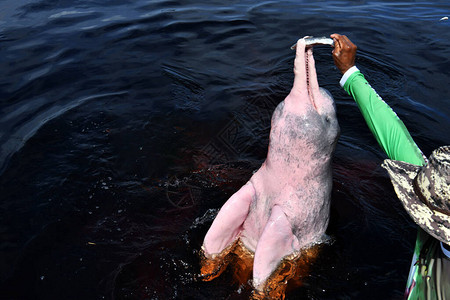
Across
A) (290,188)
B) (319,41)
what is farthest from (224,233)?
(319,41)

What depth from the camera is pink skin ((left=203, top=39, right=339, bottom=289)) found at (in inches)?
143

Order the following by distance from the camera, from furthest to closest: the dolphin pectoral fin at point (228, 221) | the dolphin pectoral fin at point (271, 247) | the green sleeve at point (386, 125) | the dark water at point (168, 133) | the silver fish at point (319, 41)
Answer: the dark water at point (168, 133) < the dolphin pectoral fin at point (228, 221) < the dolphin pectoral fin at point (271, 247) < the silver fish at point (319, 41) < the green sleeve at point (386, 125)

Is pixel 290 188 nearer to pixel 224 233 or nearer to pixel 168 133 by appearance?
pixel 224 233

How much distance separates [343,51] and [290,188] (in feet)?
4.28

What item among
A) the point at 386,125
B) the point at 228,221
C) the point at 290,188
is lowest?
the point at 228,221

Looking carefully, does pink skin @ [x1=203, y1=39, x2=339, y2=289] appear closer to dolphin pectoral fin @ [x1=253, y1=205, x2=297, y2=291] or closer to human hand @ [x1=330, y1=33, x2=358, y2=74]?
dolphin pectoral fin @ [x1=253, y1=205, x2=297, y2=291]

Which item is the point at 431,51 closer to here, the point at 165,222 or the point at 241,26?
the point at 241,26

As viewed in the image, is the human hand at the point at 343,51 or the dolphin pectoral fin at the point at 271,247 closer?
the human hand at the point at 343,51

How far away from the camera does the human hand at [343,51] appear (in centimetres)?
329

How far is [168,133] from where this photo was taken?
6207 millimetres

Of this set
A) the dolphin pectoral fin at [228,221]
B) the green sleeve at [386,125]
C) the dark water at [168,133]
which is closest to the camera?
the green sleeve at [386,125]

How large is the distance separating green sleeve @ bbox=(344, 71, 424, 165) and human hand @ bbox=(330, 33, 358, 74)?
11 centimetres

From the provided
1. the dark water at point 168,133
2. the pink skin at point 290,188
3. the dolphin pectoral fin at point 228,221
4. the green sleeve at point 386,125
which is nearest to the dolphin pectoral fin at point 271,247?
the pink skin at point 290,188

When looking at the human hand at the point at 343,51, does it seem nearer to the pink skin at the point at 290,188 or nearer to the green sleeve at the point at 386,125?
the green sleeve at the point at 386,125
